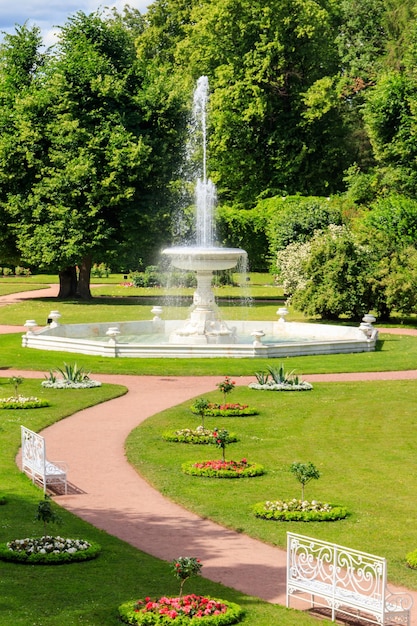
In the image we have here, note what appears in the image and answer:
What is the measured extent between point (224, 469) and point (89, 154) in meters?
39.4

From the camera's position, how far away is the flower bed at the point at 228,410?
78.8 feet

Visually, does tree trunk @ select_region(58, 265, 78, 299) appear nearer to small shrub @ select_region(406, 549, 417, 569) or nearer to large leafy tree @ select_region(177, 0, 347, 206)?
large leafy tree @ select_region(177, 0, 347, 206)

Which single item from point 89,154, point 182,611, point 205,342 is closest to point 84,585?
point 182,611

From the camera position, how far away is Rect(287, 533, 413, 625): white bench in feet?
36.3

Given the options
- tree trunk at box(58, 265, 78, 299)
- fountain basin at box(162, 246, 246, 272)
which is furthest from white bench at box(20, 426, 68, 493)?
tree trunk at box(58, 265, 78, 299)

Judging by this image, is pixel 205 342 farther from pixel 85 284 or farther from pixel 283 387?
pixel 85 284

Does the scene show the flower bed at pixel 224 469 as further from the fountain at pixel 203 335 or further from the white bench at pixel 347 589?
the fountain at pixel 203 335

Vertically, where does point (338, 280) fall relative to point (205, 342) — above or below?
above

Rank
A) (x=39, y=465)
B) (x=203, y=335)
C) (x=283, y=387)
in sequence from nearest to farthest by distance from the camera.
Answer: (x=39, y=465)
(x=283, y=387)
(x=203, y=335)

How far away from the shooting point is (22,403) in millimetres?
24422

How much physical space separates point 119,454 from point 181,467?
1.58 meters

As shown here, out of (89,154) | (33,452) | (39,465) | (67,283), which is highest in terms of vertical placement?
(89,154)

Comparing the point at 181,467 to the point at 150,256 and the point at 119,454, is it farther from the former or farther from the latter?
the point at 150,256

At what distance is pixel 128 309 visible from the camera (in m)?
51.0
